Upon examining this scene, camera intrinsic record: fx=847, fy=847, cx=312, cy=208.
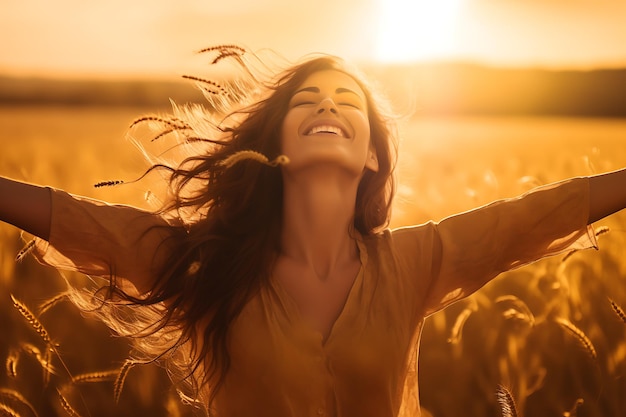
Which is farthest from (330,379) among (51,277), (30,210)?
(51,277)

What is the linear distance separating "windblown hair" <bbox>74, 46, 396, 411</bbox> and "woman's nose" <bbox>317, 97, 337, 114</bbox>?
160mm

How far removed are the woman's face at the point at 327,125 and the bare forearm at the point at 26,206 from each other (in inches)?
25.3

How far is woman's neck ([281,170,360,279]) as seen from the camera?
2.27 meters

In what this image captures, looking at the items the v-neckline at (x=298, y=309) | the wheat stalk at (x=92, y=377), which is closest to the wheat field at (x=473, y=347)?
the wheat stalk at (x=92, y=377)

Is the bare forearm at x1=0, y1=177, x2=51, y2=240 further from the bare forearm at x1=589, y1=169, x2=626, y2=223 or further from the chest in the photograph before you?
the bare forearm at x1=589, y1=169, x2=626, y2=223

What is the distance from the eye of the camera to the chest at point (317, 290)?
2.19 m

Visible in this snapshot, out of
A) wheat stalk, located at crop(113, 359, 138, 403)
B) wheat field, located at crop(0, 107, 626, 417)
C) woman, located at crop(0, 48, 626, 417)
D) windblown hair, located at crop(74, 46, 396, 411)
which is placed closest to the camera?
woman, located at crop(0, 48, 626, 417)

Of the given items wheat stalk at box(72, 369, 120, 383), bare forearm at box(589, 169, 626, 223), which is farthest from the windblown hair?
bare forearm at box(589, 169, 626, 223)

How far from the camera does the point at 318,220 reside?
2273mm

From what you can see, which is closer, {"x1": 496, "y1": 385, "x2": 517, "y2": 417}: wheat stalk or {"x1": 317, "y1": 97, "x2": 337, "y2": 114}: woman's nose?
{"x1": 496, "y1": 385, "x2": 517, "y2": 417}: wheat stalk

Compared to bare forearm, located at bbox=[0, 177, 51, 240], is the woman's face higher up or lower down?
higher up

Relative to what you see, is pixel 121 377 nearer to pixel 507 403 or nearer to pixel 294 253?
pixel 294 253

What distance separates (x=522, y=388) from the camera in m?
3.01

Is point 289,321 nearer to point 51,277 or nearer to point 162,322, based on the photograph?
point 162,322
